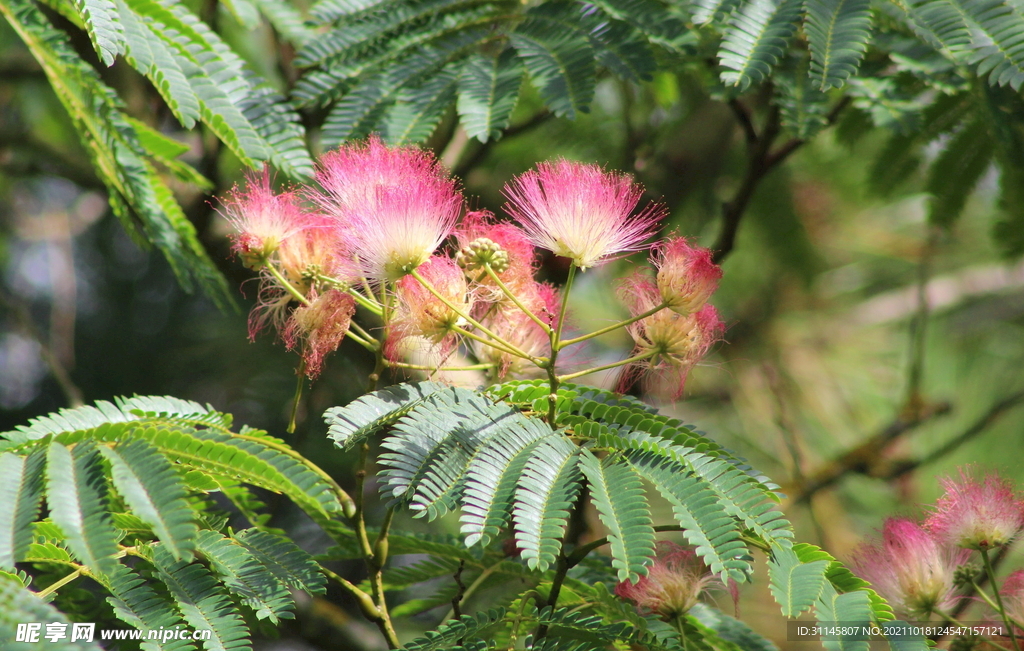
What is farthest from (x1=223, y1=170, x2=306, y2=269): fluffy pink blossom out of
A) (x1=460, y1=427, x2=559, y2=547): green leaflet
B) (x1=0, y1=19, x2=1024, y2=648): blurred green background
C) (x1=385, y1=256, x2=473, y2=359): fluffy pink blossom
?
(x1=0, y1=19, x2=1024, y2=648): blurred green background

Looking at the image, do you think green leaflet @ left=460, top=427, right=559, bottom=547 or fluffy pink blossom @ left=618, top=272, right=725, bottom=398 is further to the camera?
fluffy pink blossom @ left=618, top=272, right=725, bottom=398

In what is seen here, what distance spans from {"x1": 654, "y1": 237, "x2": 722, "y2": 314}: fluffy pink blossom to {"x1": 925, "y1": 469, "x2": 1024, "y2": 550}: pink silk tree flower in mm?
752

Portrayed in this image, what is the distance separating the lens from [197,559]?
1.67 m

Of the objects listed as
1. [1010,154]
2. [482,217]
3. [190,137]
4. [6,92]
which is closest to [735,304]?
[1010,154]

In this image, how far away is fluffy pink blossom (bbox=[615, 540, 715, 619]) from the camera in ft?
5.93

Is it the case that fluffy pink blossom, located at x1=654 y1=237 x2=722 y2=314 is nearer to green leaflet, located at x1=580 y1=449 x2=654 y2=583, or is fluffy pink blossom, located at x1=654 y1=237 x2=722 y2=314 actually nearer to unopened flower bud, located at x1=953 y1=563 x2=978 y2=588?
green leaflet, located at x1=580 y1=449 x2=654 y2=583

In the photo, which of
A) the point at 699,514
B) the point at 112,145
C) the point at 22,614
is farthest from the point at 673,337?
the point at 112,145

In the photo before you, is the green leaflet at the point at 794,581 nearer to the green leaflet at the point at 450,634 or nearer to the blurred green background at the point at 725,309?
the green leaflet at the point at 450,634

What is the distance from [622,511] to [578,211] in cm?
59

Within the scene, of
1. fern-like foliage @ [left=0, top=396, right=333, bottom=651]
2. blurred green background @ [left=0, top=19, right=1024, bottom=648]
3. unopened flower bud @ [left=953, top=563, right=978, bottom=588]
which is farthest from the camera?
blurred green background @ [left=0, top=19, right=1024, bottom=648]

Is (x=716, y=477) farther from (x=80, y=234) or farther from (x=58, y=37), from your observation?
(x=80, y=234)

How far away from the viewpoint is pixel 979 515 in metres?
1.83

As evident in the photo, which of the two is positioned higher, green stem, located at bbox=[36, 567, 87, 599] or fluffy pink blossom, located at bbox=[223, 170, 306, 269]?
fluffy pink blossom, located at bbox=[223, 170, 306, 269]

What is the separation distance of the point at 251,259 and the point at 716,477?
103 cm
